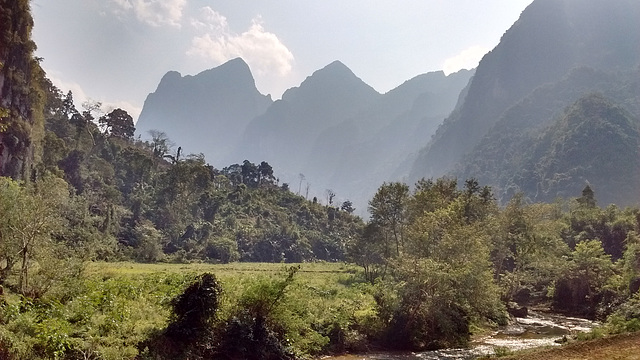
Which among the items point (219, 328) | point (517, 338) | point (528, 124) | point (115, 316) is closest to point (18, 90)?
point (115, 316)

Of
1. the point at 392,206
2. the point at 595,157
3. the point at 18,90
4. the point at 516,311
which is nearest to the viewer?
the point at 516,311

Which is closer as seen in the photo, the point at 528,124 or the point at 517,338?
the point at 517,338

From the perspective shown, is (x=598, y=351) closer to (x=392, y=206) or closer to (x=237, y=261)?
(x=392, y=206)

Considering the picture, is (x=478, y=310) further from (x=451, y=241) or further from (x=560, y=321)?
(x=560, y=321)

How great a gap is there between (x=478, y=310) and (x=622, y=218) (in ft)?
130

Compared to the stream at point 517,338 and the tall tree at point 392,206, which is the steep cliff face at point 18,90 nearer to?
the tall tree at point 392,206

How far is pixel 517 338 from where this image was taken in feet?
83.0

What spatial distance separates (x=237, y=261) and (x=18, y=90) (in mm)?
36942

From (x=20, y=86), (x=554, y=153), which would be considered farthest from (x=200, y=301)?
(x=554, y=153)

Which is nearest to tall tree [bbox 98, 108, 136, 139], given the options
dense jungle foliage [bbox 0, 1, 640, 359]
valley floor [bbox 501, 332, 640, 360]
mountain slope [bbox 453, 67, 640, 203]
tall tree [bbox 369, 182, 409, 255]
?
dense jungle foliage [bbox 0, 1, 640, 359]

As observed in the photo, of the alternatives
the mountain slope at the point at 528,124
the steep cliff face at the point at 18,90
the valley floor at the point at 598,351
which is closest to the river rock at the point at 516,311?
the valley floor at the point at 598,351

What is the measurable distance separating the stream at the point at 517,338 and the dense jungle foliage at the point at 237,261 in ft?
3.62

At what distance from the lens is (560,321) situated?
32719 millimetres

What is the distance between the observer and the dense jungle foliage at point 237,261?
50.5 feet
